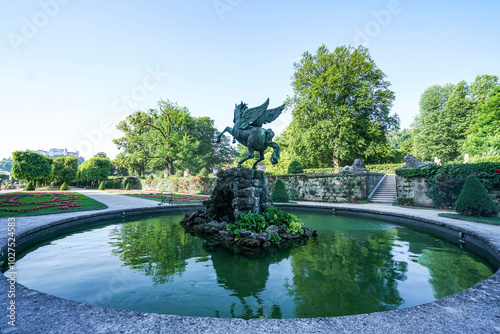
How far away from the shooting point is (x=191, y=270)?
4.33 metres

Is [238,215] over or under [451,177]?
under

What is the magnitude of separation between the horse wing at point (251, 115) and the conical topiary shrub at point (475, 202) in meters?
9.06

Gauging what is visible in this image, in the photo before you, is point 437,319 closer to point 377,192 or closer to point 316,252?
point 316,252

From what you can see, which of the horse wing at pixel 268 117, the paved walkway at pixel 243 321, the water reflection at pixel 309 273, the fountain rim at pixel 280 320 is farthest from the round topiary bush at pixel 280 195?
the paved walkway at pixel 243 321

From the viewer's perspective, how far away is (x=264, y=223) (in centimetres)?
685

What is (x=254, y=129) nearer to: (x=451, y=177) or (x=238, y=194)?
(x=238, y=194)

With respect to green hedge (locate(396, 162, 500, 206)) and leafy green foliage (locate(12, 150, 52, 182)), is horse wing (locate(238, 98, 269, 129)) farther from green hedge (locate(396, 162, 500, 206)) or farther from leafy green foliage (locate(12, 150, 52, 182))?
leafy green foliage (locate(12, 150, 52, 182))

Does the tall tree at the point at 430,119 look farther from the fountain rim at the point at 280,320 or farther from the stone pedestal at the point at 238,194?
the fountain rim at the point at 280,320

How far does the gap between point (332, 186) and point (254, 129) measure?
11.9m

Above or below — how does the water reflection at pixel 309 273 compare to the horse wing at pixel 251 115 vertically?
below

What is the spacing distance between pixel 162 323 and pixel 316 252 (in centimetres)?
430

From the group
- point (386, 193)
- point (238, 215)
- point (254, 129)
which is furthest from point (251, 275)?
point (386, 193)

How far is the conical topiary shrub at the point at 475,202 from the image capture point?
8.73 m

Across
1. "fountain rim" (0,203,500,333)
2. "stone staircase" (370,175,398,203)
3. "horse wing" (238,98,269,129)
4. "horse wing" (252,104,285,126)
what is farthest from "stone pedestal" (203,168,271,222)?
"stone staircase" (370,175,398,203)
